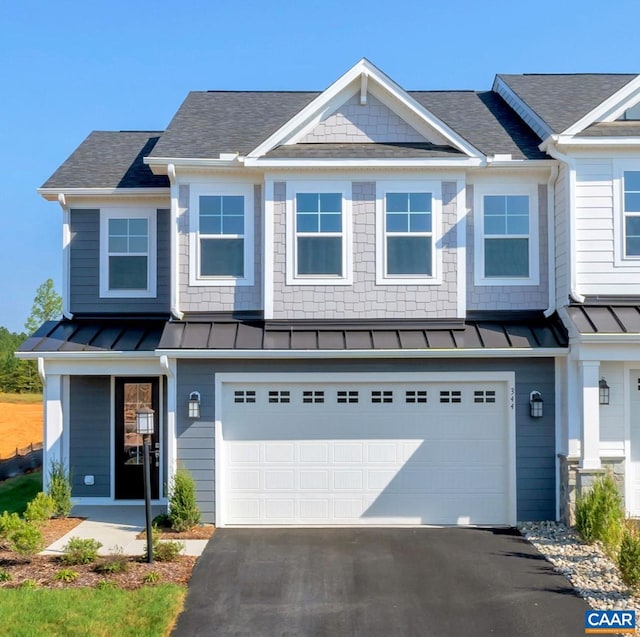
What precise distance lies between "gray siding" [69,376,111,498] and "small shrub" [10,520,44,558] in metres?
3.19

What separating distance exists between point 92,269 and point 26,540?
520 centimetres

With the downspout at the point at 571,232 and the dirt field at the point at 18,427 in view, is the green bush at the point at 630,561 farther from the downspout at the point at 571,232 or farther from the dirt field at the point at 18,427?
the dirt field at the point at 18,427

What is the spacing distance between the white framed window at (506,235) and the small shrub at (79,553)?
6.84 metres

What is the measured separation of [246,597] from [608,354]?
19.9 ft

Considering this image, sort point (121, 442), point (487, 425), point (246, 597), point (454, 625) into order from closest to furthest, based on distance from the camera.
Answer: point (454, 625)
point (246, 597)
point (487, 425)
point (121, 442)

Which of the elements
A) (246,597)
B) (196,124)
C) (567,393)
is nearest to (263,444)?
A: (246,597)

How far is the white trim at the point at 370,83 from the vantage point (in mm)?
9938

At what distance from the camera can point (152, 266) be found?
1137 centimetres

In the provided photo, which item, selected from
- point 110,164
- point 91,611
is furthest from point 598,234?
point 110,164

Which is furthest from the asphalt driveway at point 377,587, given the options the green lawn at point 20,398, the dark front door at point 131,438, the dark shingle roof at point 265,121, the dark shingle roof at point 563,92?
the green lawn at point 20,398

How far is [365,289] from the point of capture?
32.7ft

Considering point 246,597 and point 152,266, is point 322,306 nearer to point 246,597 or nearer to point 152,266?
point 152,266

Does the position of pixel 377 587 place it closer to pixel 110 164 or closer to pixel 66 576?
pixel 66 576

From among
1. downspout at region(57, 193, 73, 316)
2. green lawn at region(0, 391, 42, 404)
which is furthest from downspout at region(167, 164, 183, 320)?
green lawn at region(0, 391, 42, 404)
